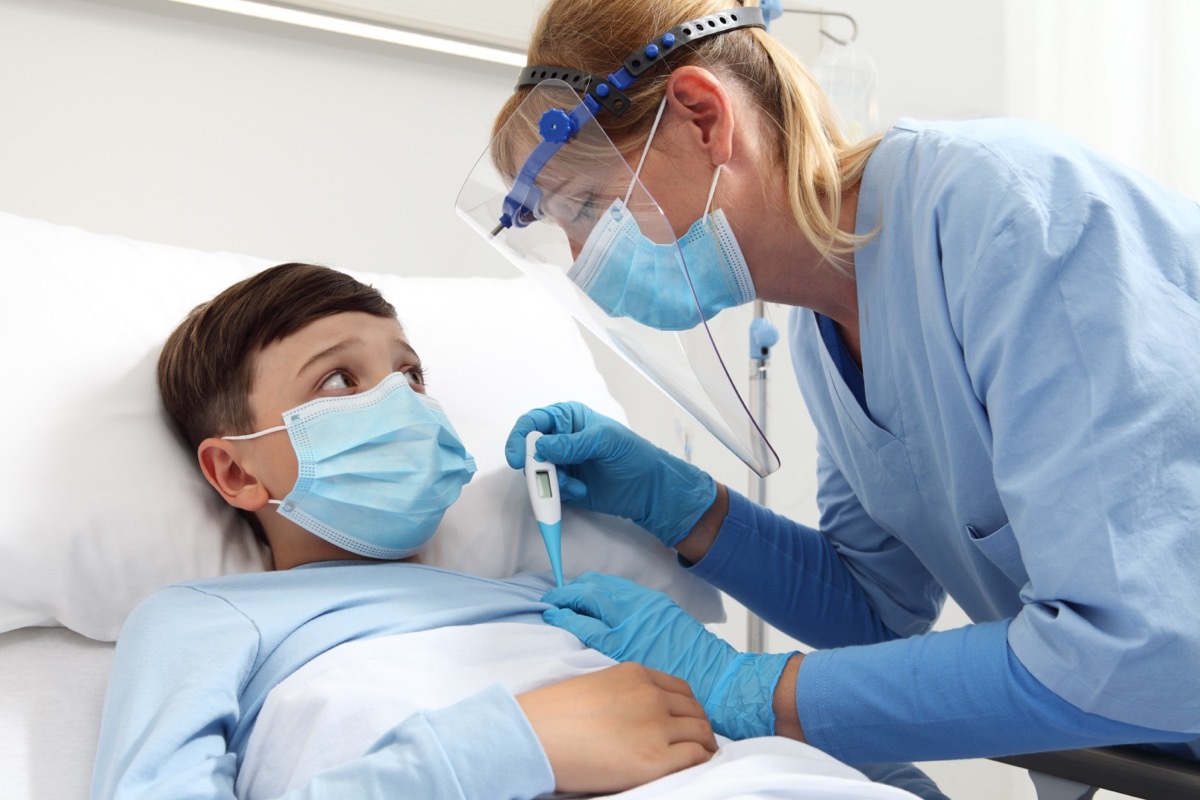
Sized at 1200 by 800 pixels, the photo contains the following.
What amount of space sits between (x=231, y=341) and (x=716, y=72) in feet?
2.25

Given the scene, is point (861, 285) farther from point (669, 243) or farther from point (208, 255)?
point (208, 255)

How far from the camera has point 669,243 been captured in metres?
1.11

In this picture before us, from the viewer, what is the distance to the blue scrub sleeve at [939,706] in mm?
968

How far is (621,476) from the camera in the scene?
143 cm

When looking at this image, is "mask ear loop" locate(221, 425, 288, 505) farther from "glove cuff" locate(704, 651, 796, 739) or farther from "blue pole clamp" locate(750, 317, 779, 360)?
"blue pole clamp" locate(750, 317, 779, 360)

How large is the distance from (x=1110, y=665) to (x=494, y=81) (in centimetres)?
158

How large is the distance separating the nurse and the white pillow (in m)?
0.12

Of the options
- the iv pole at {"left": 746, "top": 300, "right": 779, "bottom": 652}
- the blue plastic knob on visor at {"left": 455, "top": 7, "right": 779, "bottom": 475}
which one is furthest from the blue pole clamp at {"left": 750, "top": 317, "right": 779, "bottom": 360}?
the blue plastic knob on visor at {"left": 455, "top": 7, "right": 779, "bottom": 475}

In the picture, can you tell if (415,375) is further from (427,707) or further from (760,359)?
(760,359)

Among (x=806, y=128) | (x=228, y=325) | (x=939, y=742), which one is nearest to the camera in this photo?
(x=939, y=742)

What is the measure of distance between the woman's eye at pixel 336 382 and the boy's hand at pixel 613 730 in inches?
19.2

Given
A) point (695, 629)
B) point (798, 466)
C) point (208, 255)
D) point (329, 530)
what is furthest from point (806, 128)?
point (798, 466)

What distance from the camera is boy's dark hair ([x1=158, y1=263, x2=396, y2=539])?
1276mm

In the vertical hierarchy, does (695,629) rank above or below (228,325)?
below
